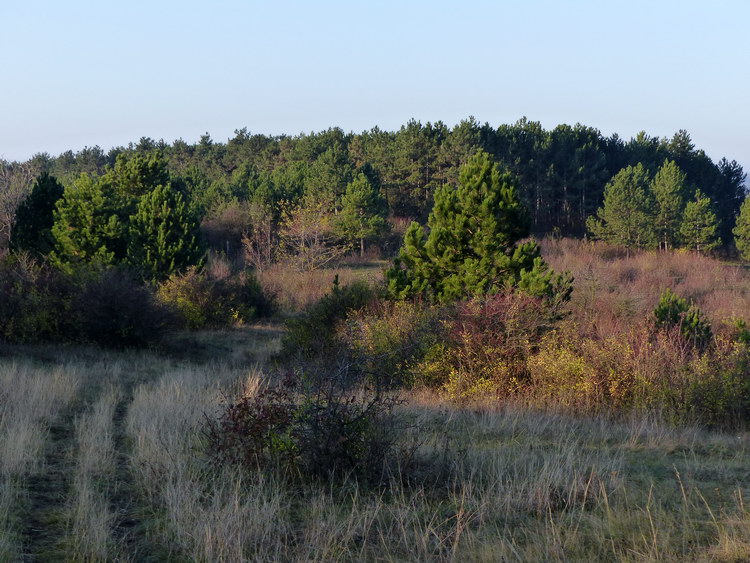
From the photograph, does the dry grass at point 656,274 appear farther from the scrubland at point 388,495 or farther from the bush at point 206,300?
the scrubland at point 388,495

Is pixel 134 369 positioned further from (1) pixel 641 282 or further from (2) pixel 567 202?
(2) pixel 567 202

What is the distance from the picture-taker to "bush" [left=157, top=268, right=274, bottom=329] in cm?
2602

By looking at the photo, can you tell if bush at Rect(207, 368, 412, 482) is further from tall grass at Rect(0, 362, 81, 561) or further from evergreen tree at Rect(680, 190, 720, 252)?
evergreen tree at Rect(680, 190, 720, 252)

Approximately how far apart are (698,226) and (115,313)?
49959mm

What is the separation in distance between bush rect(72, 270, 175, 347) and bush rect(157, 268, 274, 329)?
5.96 metres

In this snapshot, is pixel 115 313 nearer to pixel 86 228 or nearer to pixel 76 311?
pixel 76 311

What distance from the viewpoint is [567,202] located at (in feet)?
216

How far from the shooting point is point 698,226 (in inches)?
2219

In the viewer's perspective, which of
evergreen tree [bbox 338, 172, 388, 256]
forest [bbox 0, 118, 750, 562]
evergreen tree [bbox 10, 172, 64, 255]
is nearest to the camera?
forest [bbox 0, 118, 750, 562]

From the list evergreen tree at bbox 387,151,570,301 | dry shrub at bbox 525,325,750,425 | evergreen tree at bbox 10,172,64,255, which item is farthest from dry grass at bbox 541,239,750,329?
evergreen tree at bbox 10,172,64,255

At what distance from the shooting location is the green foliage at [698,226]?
55644 mm

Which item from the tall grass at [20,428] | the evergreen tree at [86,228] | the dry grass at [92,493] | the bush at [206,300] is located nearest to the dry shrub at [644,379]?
the dry grass at [92,493]

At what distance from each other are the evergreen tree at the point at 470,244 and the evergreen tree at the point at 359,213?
3205 cm

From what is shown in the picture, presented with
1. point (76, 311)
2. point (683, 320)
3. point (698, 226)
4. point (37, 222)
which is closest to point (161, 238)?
point (37, 222)
